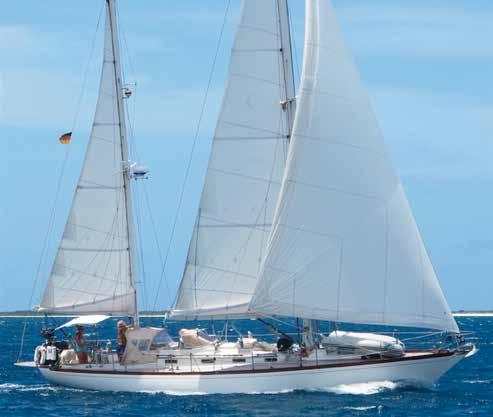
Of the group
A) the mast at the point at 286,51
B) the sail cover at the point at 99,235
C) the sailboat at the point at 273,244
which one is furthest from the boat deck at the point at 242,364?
the mast at the point at 286,51

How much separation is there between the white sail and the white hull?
239cm

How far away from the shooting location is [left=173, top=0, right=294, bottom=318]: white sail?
Result: 122 ft

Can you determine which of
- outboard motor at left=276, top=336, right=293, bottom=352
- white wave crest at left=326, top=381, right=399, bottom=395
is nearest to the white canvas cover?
outboard motor at left=276, top=336, right=293, bottom=352

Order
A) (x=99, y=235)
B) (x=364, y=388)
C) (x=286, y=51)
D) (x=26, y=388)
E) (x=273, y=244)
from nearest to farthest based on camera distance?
(x=273, y=244)
(x=364, y=388)
(x=286, y=51)
(x=99, y=235)
(x=26, y=388)

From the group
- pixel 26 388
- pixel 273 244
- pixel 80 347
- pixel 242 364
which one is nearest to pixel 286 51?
pixel 273 244

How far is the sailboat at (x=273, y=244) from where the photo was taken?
1379 inches

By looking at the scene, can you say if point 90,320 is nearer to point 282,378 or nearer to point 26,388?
point 26,388

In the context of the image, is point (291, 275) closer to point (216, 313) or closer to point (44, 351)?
point (216, 313)

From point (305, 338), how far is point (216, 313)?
3027 mm

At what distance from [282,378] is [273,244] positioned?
393 cm

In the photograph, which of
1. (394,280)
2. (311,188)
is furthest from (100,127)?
(394,280)

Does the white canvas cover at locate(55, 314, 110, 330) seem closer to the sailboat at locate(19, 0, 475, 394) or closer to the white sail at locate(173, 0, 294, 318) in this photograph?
the sailboat at locate(19, 0, 475, 394)

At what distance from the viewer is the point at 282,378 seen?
35.2m

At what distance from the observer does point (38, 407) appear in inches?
1426
